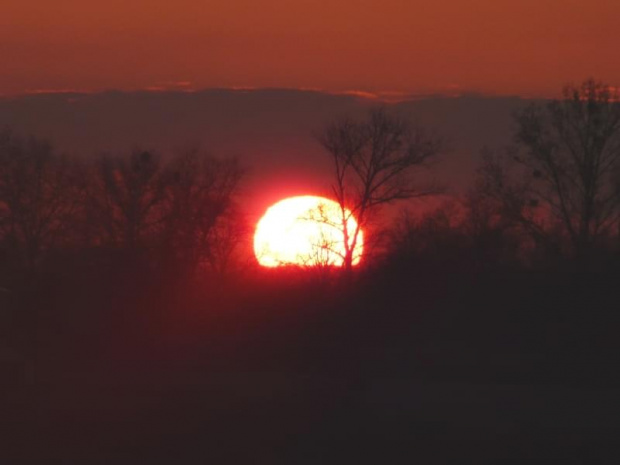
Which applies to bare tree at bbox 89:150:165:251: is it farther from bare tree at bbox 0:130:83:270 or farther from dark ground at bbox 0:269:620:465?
dark ground at bbox 0:269:620:465

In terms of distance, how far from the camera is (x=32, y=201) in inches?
2322

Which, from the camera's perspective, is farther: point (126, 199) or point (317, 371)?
point (126, 199)

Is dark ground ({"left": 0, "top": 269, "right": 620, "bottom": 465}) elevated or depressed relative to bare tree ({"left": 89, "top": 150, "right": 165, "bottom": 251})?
depressed

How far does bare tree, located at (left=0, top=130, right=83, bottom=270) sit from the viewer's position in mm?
58062

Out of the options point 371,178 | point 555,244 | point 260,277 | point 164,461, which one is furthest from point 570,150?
point 164,461

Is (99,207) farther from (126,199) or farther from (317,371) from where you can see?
(317,371)

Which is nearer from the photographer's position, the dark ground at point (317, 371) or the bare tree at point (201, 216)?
the dark ground at point (317, 371)

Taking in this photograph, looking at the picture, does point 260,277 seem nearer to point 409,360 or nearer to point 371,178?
point 371,178

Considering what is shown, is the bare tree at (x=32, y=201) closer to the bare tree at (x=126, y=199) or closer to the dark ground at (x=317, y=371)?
the bare tree at (x=126, y=199)

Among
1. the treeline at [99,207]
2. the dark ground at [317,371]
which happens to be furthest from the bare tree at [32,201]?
the dark ground at [317,371]

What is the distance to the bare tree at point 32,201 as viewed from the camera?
58.1m

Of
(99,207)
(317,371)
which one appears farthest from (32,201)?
(317,371)

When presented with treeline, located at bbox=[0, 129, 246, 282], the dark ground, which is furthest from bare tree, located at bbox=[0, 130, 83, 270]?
the dark ground

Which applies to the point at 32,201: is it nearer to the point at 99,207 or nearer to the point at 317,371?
the point at 99,207
